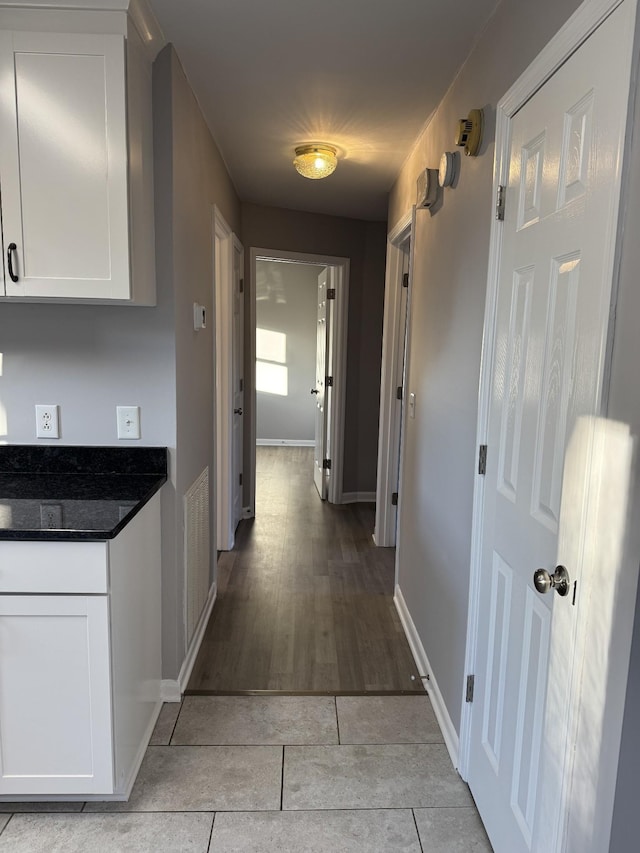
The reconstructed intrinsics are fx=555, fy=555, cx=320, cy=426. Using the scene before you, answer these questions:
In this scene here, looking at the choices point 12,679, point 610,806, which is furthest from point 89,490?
point 610,806

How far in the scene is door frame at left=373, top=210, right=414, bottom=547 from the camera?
11.6 ft

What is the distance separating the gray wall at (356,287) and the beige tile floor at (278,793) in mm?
2463

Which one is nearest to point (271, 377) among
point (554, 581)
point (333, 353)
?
point (333, 353)

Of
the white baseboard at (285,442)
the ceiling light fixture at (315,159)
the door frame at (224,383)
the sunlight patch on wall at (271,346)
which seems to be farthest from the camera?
the white baseboard at (285,442)

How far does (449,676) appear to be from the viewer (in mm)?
2014

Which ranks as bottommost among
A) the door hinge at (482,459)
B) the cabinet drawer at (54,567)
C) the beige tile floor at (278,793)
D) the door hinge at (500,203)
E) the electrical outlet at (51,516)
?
the beige tile floor at (278,793)

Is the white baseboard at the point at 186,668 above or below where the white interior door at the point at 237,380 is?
below

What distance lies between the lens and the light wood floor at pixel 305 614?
2.35m

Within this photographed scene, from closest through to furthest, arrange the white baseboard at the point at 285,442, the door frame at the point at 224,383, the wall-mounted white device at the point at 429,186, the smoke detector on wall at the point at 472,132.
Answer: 1. the smoke detector on wall at the point at 472,132
2. the wall-mounted white device at the point at 429,186
3. the door frame at the point at 224,383
4. the white baseboard at the point at 285,442

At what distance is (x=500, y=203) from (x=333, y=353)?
316 centimetres

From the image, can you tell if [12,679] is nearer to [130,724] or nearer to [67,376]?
[130,724]

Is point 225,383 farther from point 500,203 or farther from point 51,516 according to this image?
point 500,203

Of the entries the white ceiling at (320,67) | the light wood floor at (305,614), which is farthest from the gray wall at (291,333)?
the white ceiling at (320,67)

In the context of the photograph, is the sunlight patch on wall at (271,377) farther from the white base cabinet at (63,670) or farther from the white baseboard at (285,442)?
the white base cabinet at (63,670)
